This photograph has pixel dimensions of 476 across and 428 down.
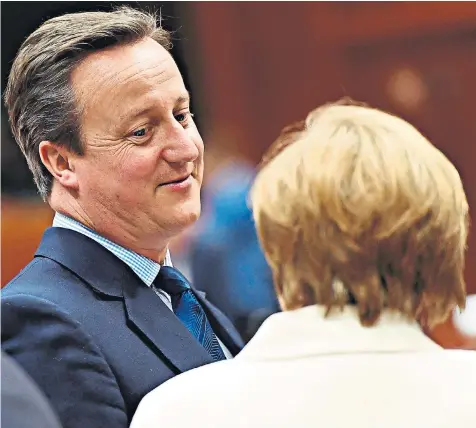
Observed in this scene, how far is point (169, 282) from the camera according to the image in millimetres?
2020

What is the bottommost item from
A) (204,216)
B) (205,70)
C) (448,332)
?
(448,332)

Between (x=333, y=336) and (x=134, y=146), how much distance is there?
71 cm

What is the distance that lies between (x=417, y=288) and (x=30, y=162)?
96 cm

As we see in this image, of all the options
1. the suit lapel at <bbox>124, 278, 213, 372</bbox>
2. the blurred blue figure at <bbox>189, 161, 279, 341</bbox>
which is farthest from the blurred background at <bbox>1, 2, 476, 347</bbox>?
the suit lapel at <bbox>124, 278, 213, 372</bbox>

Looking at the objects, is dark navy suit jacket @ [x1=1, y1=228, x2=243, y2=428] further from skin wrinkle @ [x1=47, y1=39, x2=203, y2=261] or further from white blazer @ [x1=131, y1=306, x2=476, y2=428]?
white blazer @ [x1=131, y1=306, x2=476, y2=428]

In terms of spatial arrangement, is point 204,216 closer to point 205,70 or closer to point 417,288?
point 205,70

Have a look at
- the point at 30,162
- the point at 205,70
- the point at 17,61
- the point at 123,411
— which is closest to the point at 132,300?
the point at 123,411

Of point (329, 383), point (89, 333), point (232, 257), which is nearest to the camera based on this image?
point (329, 383)

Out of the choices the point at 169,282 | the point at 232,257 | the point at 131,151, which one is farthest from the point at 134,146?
the point at 232,257

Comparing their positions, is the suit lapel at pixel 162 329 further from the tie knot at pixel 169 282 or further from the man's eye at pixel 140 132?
the man's eye at pixel 140 132

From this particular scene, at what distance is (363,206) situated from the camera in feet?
4.53

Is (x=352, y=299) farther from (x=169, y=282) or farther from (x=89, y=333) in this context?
(x=169, y=282)

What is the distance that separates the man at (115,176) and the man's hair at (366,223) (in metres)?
0.48

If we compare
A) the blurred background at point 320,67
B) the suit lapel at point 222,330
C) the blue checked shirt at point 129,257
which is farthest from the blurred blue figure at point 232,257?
the blue checked shirt at point 129,257
